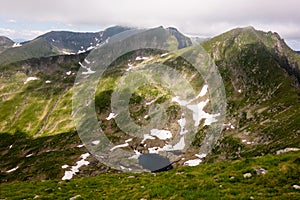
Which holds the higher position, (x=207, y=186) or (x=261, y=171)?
(x=261, y=171)

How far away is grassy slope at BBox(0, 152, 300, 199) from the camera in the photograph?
67.1 ft

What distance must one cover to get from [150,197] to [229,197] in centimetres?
630

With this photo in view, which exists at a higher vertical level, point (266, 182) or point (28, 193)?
point (266, 182)

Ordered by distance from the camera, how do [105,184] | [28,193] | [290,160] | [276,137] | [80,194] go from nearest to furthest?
[290,160], [80,194], [28,193], [105,184], [276,137]

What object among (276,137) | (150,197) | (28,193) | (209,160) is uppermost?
(150,197)

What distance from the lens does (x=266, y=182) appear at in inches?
855

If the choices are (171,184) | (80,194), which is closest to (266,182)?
(171,184)

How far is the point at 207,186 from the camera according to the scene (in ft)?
73.7

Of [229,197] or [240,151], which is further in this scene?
[240,151]

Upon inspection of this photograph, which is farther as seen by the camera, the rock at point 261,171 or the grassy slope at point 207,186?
the rock at point 261,171

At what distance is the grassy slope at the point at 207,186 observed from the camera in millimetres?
20453

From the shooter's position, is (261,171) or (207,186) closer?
(207,186)

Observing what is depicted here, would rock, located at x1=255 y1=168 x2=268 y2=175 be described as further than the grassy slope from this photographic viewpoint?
Yes

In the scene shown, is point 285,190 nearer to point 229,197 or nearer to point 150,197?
point 229,197
